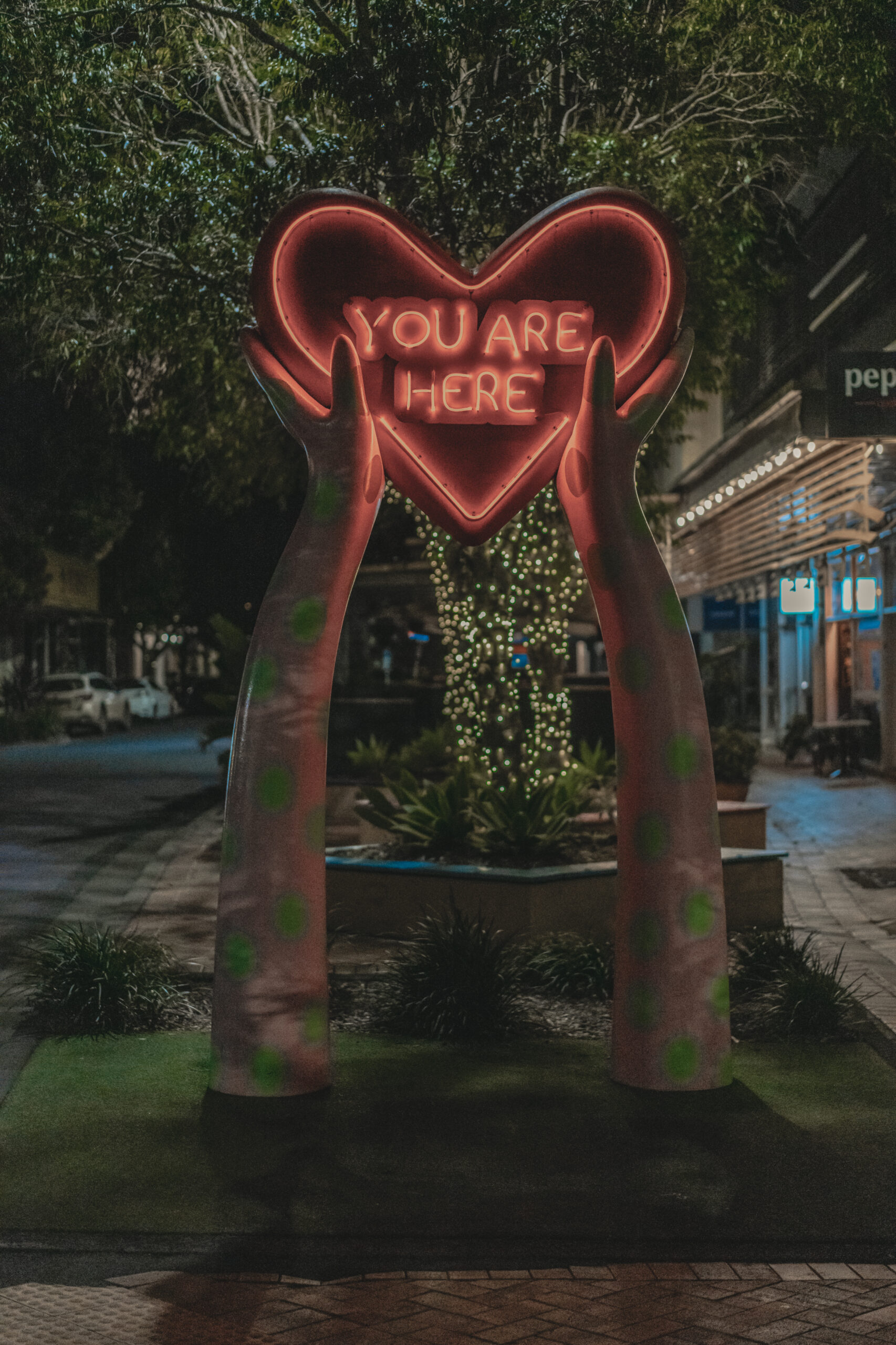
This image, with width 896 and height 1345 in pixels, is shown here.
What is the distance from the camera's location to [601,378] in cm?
657

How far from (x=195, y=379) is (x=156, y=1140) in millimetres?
9217

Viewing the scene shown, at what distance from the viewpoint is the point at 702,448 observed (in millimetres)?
34750

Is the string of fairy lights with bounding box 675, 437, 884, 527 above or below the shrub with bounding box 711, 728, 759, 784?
above

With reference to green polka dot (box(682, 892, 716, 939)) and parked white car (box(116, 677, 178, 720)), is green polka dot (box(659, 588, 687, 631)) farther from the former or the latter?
parked white car (box(116, 677, 178, 720))

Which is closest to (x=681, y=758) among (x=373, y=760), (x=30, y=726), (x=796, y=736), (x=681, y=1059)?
(x=681, y=1059)

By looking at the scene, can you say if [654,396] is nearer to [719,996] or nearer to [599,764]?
[719,996]

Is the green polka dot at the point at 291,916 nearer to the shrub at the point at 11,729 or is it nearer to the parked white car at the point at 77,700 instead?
the shrub at the point at 11,729

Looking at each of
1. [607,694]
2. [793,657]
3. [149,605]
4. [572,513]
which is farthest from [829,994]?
[149,605]

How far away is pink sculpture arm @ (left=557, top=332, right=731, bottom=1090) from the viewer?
6.32m

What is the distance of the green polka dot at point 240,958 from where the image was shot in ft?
20.7

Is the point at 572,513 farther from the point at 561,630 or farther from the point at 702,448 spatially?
the point at 702,448

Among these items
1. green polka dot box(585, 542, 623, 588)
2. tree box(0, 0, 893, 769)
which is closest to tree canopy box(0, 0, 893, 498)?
tree box(0, 0, 893, 769)

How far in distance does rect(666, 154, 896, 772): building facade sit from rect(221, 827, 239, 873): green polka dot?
Answer: 748 centimetres

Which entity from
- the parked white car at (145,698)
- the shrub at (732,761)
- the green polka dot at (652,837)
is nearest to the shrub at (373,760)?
the shrub at (732,761)
